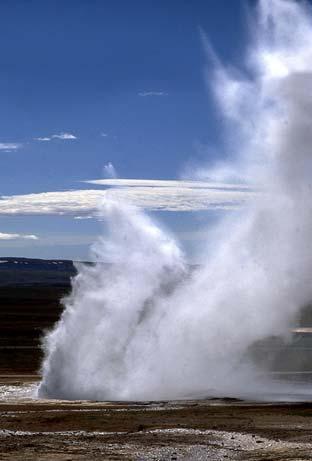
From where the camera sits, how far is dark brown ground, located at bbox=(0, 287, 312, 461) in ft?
74.5

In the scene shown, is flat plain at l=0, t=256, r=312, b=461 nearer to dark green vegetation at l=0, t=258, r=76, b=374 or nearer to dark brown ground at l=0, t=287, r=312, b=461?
dark brown ground at l=0, t=287, r=312, b=461

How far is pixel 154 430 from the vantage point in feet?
87.6

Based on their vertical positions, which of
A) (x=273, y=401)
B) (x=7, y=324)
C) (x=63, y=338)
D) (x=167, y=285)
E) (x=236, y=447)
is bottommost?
(x=236, y=447)

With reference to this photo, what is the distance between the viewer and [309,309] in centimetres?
11988

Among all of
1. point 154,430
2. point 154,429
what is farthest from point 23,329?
point 154,430

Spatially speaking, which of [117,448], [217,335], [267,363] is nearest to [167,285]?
[217,335]

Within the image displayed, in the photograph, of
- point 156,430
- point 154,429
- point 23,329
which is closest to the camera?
point 156,430

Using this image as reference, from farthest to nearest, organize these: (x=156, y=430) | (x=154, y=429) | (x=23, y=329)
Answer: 1. (x=23, y=329)
2. (x=154, y=429)
3. (x=156, y=430)

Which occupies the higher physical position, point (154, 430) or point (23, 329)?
point (23, 329)

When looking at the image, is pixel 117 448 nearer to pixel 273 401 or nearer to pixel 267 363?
pixel 273 401

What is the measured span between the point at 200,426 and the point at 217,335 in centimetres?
1563

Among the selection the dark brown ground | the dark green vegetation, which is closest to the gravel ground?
the dark brown ground

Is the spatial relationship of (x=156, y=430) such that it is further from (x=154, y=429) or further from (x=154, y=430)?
(x=154, y=429)

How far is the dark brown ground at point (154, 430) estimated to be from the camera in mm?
22719
